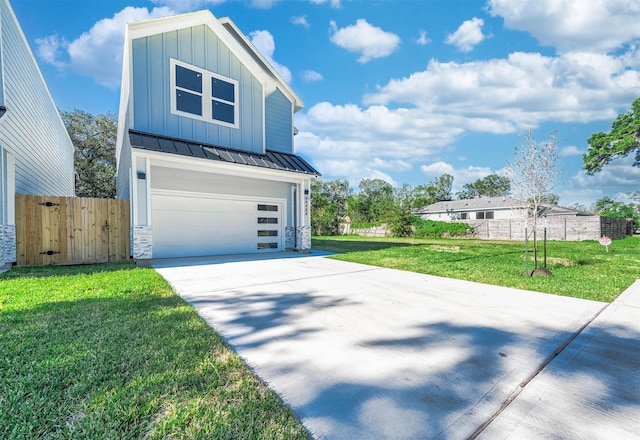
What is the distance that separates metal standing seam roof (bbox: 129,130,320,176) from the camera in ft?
24.0

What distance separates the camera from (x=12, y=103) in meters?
6.88

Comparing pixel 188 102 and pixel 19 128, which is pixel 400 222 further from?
pixel 19 128

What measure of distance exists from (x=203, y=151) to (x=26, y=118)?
16.5ft

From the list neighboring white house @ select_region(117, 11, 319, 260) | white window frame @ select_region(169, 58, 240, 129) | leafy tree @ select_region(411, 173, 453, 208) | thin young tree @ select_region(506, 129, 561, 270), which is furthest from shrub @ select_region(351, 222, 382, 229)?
leafy tree @ select_region(411, 173, 453, 208)

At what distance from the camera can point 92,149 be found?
21625mm

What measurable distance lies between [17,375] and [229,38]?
10.3m

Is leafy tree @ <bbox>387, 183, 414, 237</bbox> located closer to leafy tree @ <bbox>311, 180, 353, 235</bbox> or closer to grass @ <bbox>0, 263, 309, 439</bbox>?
leafy tree @ <bbox>311, 180, 353, 235</bbox>

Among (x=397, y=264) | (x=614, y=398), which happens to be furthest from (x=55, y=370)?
(x=397, y=264)

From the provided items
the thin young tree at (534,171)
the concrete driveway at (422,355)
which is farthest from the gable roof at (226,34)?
the thin young tree at (534,171)

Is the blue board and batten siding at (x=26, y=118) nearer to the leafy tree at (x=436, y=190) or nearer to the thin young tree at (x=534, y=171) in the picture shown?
the thin young tree at (x=534, y=171)

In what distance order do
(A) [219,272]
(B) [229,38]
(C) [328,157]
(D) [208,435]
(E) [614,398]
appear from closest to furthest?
(D) [208,435] < (E) [614,398] < (A) [219,272] < (B) [229,38] < (C) [328,157]

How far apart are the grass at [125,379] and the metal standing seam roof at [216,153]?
15.8 feet

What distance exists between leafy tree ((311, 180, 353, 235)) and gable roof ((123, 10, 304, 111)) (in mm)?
15911

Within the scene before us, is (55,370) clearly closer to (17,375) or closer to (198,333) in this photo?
(17,375)
